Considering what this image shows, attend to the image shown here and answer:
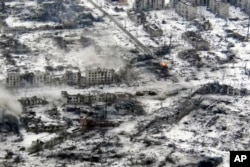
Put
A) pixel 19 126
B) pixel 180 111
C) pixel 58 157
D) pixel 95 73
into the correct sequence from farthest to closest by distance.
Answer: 1. pixel 95 73
2. pixel 180 111
3. pixel 19 126
4. pixel 58 157

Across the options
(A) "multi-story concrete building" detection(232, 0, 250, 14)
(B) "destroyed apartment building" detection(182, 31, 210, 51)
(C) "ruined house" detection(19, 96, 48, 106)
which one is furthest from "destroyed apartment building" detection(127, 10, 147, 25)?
(C) "ruined house" detection(19, 96, 48, 106)

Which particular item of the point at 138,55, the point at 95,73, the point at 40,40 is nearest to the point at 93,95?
the point at 95,73

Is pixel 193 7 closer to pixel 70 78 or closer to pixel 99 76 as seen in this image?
pixel 99 76

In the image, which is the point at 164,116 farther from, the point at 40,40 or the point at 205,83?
the point at 40,40

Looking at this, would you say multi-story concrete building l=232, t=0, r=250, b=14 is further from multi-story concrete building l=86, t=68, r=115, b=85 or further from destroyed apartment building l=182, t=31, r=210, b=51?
multi-story concrete building l=86, t=68, r=115, b=85

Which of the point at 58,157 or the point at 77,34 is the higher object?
the point at 77,34

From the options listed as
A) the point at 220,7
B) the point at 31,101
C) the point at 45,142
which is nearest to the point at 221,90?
the point at 31,101
